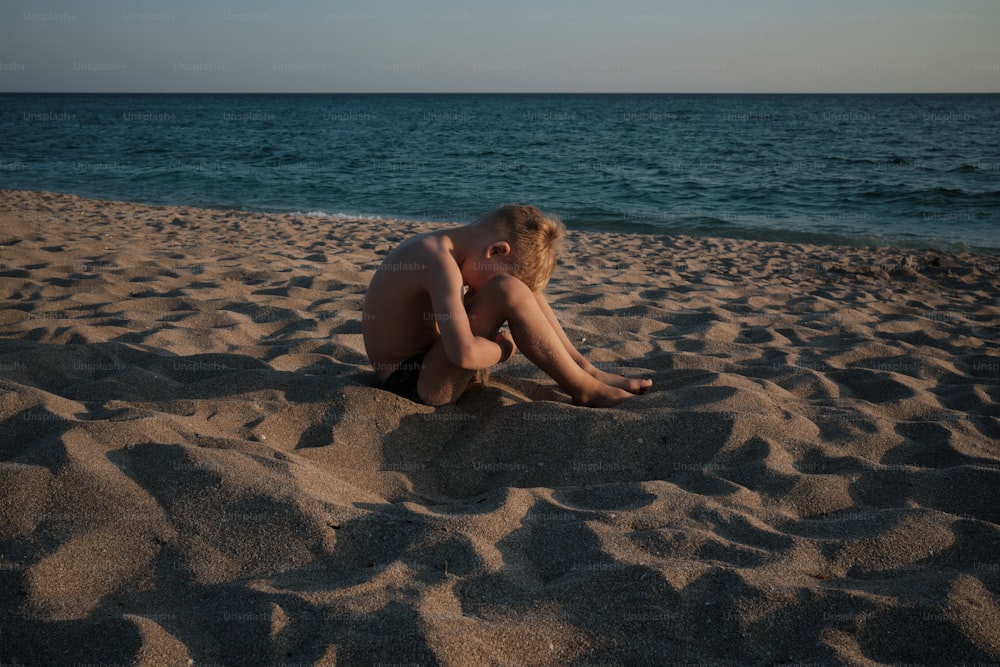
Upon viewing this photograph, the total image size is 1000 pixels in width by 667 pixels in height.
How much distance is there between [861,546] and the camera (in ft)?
6.79

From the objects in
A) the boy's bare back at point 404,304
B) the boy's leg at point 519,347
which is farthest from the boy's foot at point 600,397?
the boy's bare back at point 404,304

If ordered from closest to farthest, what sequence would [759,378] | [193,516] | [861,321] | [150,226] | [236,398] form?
[193,516], [236,398], [759,378], [861,321], [150,226]

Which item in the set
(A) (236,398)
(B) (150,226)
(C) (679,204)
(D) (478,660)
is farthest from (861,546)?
(C) (679,204)

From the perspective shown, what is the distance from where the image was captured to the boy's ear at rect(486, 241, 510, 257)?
2.79 metres

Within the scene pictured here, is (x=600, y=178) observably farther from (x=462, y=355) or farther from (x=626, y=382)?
(x=462, y=355)

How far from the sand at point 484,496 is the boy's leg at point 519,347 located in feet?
0.42

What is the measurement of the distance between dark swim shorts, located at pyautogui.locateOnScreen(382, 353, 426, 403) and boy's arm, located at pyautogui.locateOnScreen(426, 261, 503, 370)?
0.40m

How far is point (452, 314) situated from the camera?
8.73 feet

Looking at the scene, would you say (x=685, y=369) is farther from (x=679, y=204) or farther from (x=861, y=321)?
(x=679, y=204)

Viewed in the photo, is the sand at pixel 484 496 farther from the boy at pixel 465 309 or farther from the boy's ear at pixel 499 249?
the boy's ear at pixel 499 249

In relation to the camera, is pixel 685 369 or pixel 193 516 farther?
pixel 685 369

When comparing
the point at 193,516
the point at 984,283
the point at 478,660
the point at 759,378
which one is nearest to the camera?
the point at 478,660

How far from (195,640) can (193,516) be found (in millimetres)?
538

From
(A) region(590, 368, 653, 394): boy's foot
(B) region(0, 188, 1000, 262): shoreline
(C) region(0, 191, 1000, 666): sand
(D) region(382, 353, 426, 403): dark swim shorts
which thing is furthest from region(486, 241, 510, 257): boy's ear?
(B) region(0, 188, 1000, 262): shoreline
